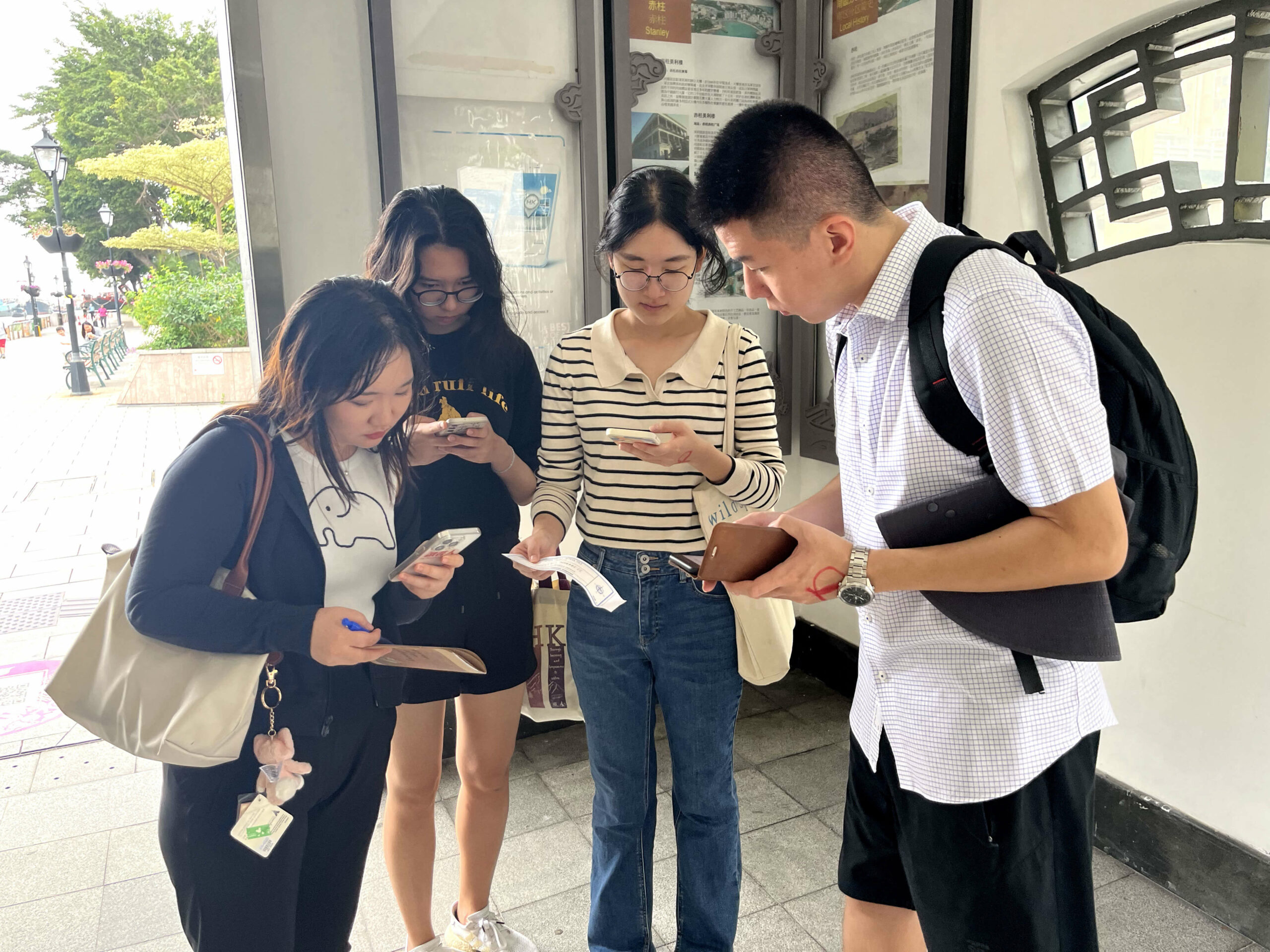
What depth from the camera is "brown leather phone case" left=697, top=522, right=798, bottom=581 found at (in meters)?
1.26

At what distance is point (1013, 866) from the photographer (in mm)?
1280

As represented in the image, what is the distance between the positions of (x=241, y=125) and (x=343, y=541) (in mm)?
1732

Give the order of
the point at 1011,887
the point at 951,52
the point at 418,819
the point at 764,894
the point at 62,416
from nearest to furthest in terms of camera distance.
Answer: the point at 1011,887
the point at 418,819
the point at 764,894
the point at 951,52
the point at 62,416

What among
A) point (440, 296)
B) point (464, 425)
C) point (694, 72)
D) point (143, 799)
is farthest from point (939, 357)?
point (143, 799)

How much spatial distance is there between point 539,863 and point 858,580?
6.01ft

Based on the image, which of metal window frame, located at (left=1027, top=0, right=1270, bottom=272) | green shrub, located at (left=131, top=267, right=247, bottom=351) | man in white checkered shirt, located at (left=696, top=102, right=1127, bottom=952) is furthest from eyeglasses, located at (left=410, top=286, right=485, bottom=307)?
metal window frame, located at (left=1027, top=0, right=1270, bottom=272)

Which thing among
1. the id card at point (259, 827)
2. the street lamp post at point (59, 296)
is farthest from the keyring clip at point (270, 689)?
the street lamp post at point (59, 296)

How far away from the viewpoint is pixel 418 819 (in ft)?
6.72

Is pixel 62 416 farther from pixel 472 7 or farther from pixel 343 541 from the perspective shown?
pixel 343 541

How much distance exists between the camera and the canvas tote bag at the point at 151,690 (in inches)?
51.5

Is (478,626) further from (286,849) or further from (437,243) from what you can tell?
(437,243)

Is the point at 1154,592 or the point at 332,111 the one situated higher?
the point at 332,111

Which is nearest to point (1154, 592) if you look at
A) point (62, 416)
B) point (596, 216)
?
point (596, 216)

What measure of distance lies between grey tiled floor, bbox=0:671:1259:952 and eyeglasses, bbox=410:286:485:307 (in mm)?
1632
